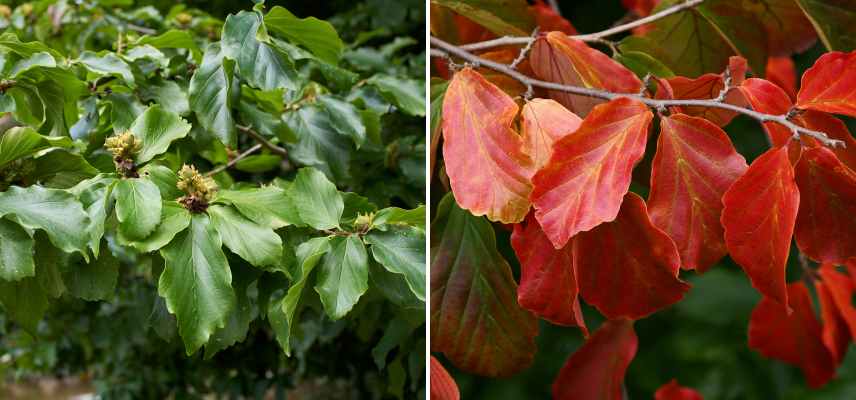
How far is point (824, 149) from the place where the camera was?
47 centimetres

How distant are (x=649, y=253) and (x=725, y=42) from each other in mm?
323

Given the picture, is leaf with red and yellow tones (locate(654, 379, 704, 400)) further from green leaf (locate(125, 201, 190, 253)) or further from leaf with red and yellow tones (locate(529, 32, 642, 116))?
green leaf (locate(125, 201, 190, 253))

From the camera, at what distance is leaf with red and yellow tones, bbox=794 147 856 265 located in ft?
1.63

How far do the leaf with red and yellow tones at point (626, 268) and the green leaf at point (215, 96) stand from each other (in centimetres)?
35

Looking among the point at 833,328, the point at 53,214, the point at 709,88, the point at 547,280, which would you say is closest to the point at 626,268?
the point at 547,280

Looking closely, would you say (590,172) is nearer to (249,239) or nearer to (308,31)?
(249,239)

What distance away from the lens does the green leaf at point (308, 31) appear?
28.3 inches

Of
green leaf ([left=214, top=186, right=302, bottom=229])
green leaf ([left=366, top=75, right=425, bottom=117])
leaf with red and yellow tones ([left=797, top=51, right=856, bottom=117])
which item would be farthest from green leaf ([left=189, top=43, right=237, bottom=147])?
leaf with red and yellow tones ([left=797, top=51, right=856, bottom=117])

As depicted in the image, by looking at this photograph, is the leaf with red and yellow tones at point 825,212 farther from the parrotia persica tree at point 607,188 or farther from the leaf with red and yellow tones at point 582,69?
the leaf with red and yellow tones at point 582,69

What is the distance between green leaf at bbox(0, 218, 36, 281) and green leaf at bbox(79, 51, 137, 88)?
21 cm

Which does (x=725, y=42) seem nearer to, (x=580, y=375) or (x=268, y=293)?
(x=580, y=375)

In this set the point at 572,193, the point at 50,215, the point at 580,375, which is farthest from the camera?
the point at 580,375

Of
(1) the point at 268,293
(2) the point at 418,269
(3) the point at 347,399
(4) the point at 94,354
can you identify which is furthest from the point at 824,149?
(4) the point at 94,354

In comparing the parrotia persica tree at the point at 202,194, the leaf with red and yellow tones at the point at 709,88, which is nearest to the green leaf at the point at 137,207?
the parrotia persica tree at the point at 202,194
